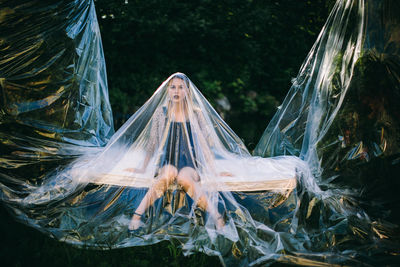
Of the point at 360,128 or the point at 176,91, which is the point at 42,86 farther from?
the point at 360,128

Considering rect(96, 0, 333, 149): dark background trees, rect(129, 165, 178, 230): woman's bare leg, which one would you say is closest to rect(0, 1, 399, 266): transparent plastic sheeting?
rect(129, 165, 178, 230): woman's bare leg

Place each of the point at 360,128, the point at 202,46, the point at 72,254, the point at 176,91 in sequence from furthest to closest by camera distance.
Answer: the point at 202,46 → the point at 176,91 → the point at 360,128 → the point at 72,254

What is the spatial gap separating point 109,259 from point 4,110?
1.35 meters

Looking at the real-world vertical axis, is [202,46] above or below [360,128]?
above

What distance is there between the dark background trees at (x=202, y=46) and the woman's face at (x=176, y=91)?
1895 mm

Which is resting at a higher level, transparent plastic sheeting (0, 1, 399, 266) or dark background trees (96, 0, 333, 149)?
dark background trees (96, 0, 333, 149)

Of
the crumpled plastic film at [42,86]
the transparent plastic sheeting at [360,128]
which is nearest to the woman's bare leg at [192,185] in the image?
the transparent plastic sheeting at [360,128]

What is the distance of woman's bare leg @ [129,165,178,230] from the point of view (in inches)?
83.2

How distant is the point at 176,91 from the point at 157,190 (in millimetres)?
729

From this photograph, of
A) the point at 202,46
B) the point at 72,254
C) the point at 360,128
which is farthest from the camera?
the point at 202,46

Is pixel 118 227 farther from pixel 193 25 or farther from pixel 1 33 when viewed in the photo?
pixel 193 25

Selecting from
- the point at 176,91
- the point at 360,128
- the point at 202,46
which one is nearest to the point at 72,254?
the point at 176,91

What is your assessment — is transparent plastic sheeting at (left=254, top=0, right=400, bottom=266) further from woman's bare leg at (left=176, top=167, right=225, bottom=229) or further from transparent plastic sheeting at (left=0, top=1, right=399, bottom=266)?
woman's bare leg at (left=176, top=167, right=225, bottom=229)

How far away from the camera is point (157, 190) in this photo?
2.16 m
